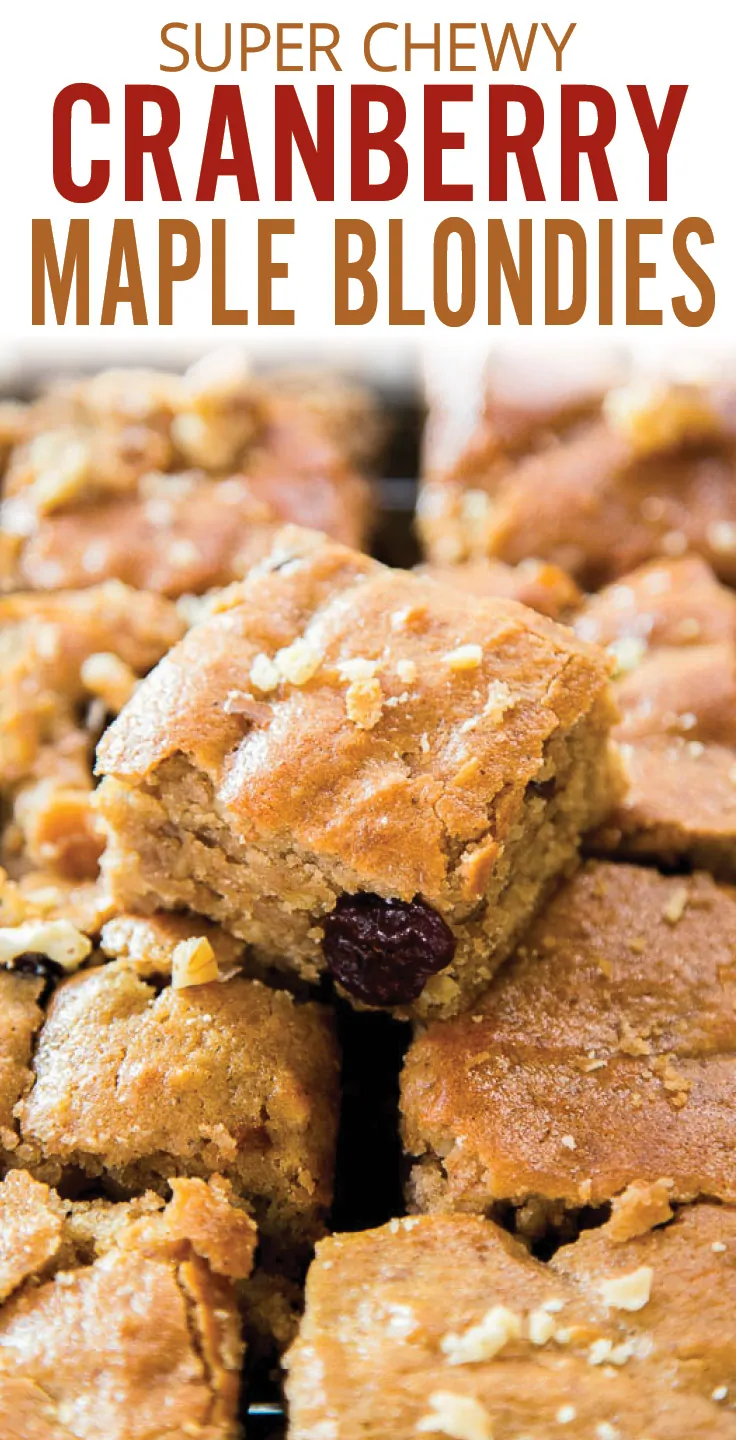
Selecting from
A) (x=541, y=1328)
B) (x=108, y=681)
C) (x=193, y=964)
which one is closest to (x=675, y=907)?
(x=541, y=1328)

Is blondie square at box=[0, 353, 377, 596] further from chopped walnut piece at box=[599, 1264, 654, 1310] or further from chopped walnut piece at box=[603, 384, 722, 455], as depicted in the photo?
chopped walnut piece at box=[599, 1264, 654, 1310]

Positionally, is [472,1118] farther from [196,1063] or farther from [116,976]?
[116,976]

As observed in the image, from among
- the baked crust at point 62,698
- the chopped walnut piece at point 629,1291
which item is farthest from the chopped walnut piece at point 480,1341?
the baked crust at point 62,698

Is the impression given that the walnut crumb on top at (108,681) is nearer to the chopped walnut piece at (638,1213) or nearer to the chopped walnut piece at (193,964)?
the chopped walnut piece at (193,964)

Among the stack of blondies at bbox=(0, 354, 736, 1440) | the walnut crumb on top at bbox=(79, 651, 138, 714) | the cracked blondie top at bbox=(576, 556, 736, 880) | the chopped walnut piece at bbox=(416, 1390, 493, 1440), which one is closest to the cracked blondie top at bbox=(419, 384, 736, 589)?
the cracked blondie top at bbox=(576, 556, 736, 880)

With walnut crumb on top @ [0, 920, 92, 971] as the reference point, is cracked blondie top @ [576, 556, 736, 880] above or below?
above

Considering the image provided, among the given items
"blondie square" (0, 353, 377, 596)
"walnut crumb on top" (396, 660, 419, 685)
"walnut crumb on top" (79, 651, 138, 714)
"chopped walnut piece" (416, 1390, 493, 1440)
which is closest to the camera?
"chopped walnut piece" (416, 1390, 493, 1440)

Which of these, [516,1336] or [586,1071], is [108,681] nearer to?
[586,1071]
